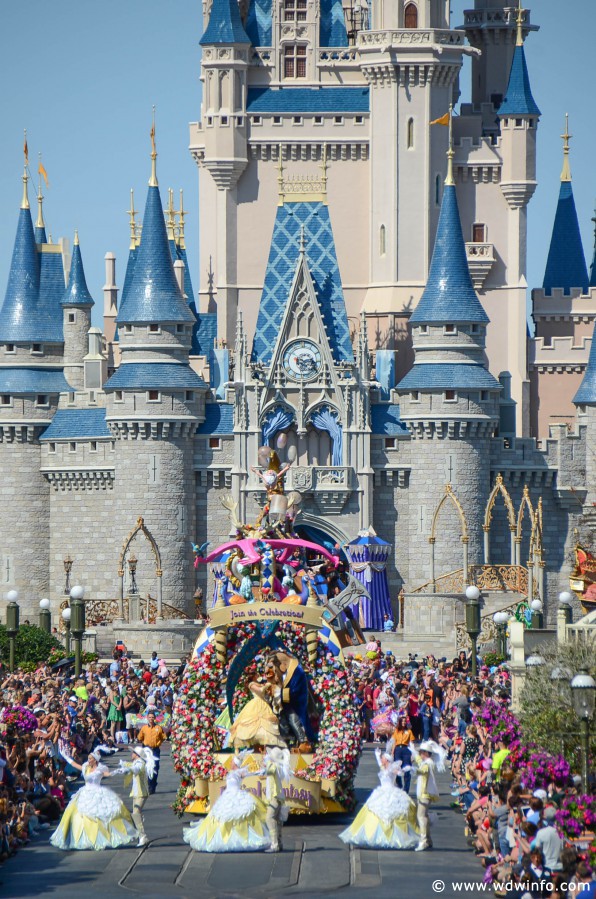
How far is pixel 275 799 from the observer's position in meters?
29.4

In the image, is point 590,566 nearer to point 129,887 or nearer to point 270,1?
point 129,887

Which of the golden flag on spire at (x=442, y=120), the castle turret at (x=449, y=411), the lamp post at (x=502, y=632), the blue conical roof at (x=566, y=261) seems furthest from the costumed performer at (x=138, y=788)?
the blue conical roof at (x=566, y=261)

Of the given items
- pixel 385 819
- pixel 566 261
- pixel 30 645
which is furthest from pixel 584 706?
pixel 566 261

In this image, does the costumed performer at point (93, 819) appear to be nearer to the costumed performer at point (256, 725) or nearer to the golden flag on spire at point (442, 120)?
the costumed performer at point (256, 725)

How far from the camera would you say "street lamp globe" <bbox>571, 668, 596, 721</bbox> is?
28.3 metres

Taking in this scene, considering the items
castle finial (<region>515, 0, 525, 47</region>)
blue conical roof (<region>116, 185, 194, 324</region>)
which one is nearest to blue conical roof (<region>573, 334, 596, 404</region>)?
blue conical roof (<region>116, 185, 194, 324</region>)

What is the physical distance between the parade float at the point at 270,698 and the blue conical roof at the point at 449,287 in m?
31.3

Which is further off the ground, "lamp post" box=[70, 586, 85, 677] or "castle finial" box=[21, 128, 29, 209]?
"castle finial" box=[21, 128, 29, 209]

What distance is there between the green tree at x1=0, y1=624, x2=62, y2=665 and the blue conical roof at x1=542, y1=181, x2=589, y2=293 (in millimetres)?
27121

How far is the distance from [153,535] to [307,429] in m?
4.67

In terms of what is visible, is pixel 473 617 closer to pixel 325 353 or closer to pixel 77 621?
pixel 77 621

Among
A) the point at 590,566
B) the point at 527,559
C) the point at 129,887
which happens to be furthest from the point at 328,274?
the point at 129,887

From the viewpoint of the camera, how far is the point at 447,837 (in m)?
31.2

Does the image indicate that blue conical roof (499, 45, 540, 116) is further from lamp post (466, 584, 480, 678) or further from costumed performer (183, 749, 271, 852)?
costumed performer (183, 749, 271, 852)
